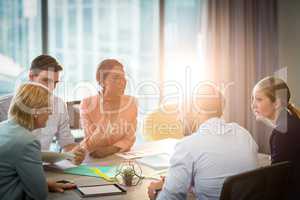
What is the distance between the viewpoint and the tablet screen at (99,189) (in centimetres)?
230

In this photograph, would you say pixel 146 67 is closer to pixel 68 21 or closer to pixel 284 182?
pixel 68 21

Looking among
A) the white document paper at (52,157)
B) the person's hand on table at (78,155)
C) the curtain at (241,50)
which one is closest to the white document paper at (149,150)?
the person's hand on table at (78,155)

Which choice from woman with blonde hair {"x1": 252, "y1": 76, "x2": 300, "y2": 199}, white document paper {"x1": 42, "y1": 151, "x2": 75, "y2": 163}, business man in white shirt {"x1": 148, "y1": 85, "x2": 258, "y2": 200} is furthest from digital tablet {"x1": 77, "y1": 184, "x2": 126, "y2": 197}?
woman with blonde hair {"x1": 252, "y1": 76, "x2": 300, "y2": 199}

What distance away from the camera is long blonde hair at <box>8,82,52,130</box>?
2.28 meters

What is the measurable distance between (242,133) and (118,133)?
1429mm

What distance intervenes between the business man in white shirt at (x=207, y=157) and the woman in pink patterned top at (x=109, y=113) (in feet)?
4.10

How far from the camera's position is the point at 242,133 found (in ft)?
7.38

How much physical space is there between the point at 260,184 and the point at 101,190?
2.77 feet

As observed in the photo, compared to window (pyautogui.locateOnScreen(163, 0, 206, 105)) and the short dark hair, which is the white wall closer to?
window (pyautogui.locateOnScreen(163, 0, 206, 105))

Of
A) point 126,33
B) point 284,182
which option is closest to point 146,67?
point 126,33

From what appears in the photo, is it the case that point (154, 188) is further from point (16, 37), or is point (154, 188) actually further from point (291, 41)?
point (291, 41)

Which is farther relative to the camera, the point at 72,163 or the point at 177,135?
the point at 177,135

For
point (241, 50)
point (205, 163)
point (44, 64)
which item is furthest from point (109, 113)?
point (241, 50)

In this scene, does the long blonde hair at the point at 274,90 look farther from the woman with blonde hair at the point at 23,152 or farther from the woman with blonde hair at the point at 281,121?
the woman with blonde hair at the point at 23,152
